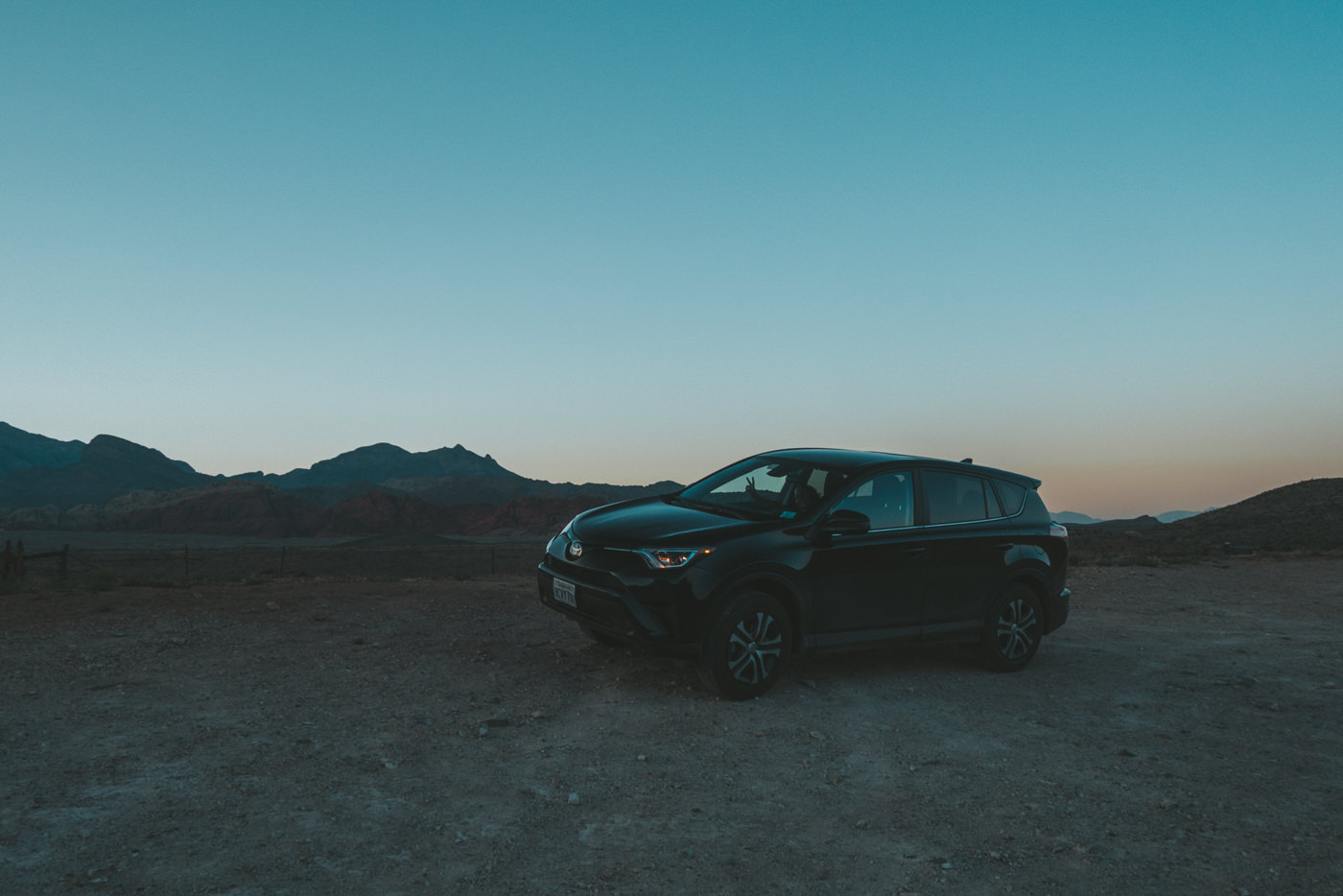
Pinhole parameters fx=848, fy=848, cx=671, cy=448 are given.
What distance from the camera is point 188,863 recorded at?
3490 millimetres

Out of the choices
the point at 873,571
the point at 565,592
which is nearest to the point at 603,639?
the point at 565,592

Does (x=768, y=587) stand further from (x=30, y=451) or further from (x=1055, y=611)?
(x=30, y=451)

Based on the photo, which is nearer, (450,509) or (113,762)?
(113,762)

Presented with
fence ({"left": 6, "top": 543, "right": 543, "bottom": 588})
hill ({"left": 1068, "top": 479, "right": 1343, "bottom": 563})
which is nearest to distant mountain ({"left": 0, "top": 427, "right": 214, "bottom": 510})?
fence ({"left": 6, "top": 543, "right": 543, "bottom": 588})

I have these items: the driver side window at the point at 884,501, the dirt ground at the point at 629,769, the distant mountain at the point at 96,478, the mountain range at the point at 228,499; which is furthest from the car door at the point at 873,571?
the distant mountain at the point at 96,478

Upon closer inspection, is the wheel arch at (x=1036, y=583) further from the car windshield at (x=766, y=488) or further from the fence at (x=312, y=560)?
the fence at (x=312, y=560)

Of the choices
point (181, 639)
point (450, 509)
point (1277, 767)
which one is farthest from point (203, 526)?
point (1277, 767)

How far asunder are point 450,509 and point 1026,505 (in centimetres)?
12172

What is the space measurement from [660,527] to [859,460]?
6.31 feet

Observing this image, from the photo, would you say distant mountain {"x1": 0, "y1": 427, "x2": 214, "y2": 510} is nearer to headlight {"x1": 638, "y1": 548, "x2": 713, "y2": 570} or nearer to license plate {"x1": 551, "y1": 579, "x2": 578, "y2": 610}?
license plate {"x1": 551, "y1": 579, "x2": 578, "y2": 610}

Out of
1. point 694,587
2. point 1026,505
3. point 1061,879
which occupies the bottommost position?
point 1061,879

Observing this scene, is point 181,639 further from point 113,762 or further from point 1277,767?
point 1277,767

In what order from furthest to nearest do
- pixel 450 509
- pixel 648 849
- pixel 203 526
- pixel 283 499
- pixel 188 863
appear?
pixel 450 509
pixel 283 499
pixel 203 526
pixel 648 849
pixel 188 863

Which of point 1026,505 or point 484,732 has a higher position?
point 1026,505
